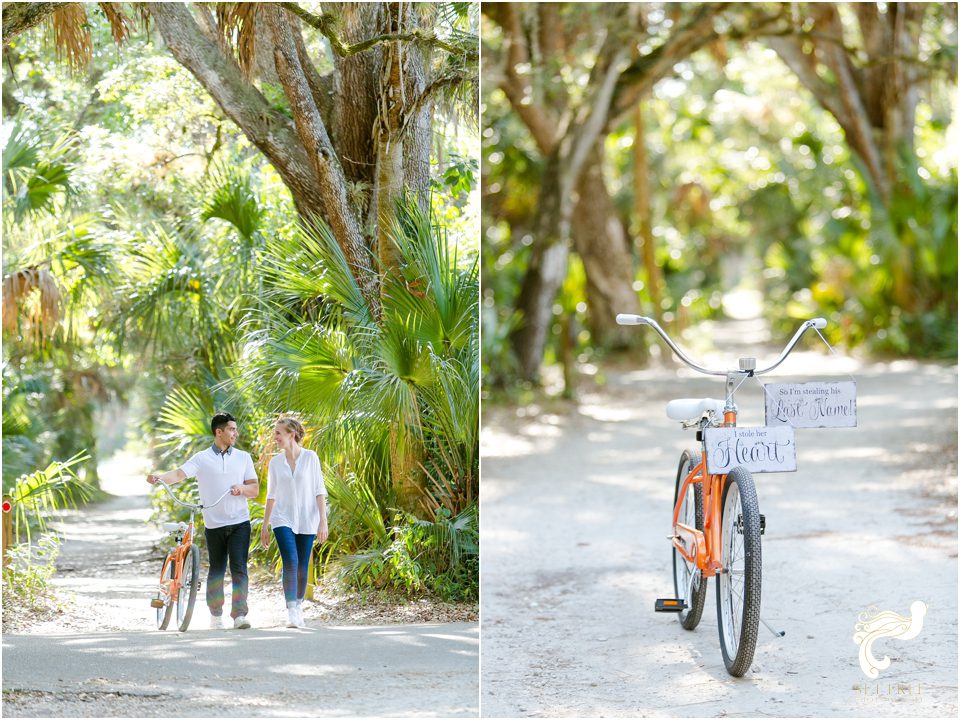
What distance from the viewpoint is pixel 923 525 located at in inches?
213

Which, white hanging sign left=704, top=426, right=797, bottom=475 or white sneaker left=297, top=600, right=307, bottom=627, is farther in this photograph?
white hanging sign left=704, top=426, right=797, bottom=475

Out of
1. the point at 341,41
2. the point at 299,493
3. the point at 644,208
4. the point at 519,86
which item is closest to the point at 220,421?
the point at 299,493

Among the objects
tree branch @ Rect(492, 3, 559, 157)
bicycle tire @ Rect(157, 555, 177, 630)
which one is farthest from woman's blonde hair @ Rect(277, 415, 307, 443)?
tree branch @ Rect(492, 3, 559, 157)

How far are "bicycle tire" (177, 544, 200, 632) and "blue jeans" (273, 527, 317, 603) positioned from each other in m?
0.25

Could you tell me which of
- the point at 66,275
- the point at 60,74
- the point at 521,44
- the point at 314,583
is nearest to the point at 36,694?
the point at 314,583

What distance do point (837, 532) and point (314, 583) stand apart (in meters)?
3.18

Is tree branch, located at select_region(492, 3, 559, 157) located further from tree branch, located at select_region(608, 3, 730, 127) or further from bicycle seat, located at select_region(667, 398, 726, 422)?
bicycle seat, located at select_region(667, 398, 726, 422)

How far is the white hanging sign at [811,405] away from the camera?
3281mm

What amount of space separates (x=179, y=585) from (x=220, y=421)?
470 mm

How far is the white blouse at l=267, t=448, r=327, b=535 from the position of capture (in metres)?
3.04

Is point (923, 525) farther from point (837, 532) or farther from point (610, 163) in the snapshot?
point (610, 163)

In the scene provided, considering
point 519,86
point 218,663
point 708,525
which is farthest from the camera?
point 519,86

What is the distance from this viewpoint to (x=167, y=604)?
3037 mm

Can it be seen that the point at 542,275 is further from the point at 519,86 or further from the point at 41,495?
the point at 41,495
